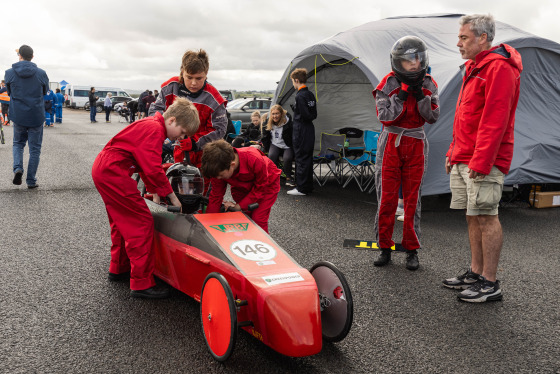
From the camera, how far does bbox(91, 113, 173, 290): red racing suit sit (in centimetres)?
342

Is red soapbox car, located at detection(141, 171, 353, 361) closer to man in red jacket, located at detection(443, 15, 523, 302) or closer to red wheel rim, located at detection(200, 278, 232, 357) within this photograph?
red wheel rim, located at detection(200, 278, 232, 357)

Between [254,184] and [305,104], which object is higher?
[305,104]

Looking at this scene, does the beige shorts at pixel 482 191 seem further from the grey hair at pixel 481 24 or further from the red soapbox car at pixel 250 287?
the red soapbox car at pixel 250 287

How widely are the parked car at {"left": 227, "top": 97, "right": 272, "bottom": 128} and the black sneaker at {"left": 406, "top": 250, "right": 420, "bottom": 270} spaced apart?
46.6 ft

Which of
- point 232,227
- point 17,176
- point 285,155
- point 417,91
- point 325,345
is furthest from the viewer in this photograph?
point 285,155

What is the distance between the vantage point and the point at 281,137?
8.48 meters

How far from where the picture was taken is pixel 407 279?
423 centimetres

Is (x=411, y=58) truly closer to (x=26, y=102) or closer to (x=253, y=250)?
(x=253, y=250)

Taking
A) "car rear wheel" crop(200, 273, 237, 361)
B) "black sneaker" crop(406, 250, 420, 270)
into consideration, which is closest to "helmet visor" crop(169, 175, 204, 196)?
"car rear wheel" crop(200, 273, 237, 361)

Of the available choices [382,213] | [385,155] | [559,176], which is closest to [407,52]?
[385,155]

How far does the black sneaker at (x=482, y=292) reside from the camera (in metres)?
3.74

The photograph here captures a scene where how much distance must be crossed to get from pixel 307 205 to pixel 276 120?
75.1 inches

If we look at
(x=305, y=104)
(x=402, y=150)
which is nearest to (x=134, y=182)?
(x=402, y=150)

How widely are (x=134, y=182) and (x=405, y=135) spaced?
2.32m
